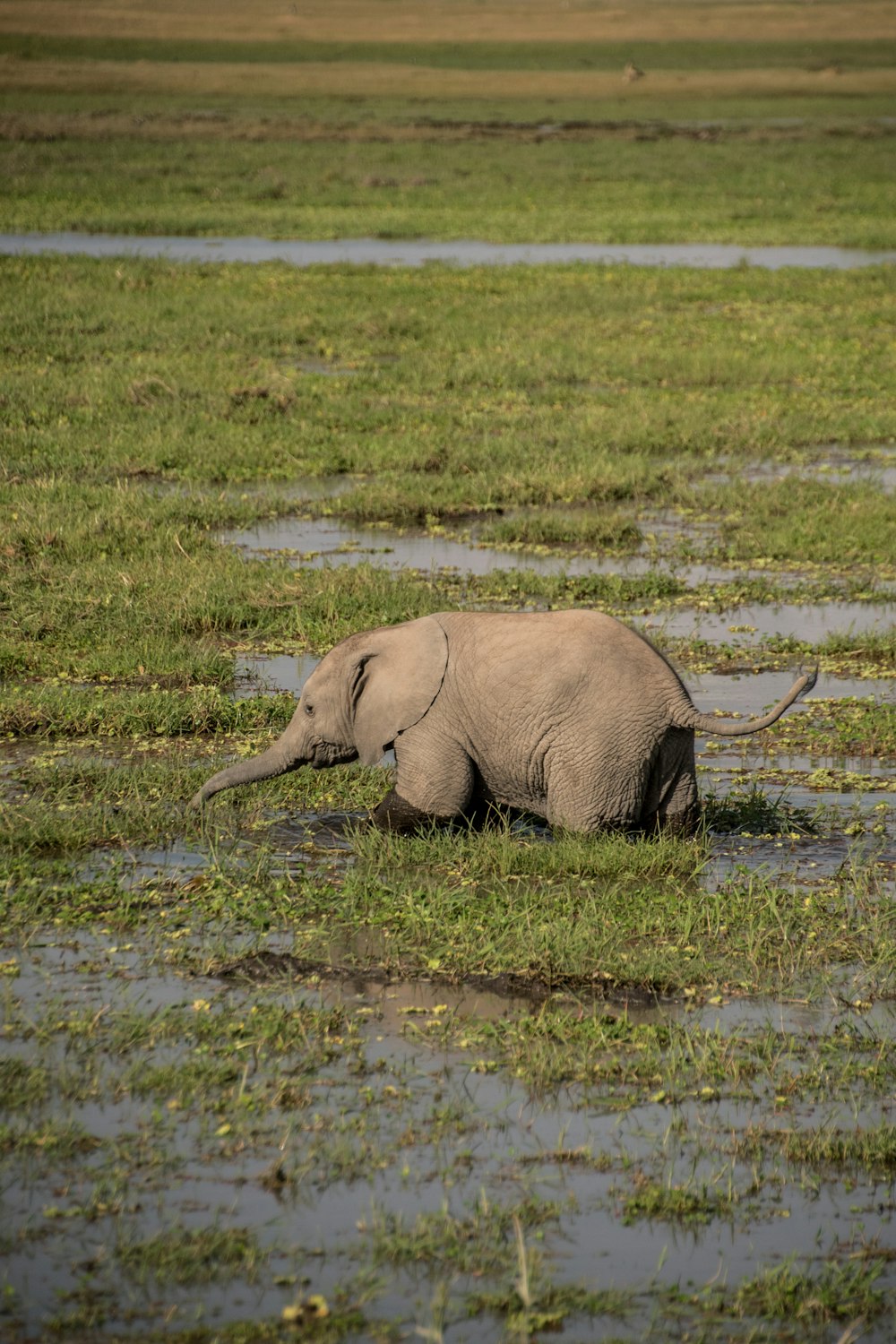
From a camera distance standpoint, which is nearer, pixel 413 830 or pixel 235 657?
pixel 413 830

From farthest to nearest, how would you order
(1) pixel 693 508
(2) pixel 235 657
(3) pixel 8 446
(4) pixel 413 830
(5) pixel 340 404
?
1. (5) pixel 340 404
2. (3) pixel 8 446
3. (1) pixel 693 508
4. (2) pixel 235 657
5. (4) pixel 413 830

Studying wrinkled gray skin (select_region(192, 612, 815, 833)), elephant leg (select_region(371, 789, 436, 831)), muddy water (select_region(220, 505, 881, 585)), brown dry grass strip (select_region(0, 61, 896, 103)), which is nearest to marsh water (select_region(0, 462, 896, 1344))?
wrinkled gray skin (select_region(192, 612, 815, 833))

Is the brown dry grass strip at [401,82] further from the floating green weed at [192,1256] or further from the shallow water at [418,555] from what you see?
the floating green weed at [192,1256]

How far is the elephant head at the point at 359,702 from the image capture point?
7.25 m

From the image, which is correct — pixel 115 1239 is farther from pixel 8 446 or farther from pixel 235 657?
pixel 8 446

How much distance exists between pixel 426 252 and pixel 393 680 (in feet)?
77.2

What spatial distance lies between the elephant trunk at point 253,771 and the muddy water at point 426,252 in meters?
20.2

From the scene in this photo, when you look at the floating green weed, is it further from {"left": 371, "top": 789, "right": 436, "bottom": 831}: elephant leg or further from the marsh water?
{"left": 371, "top": 789, "right": 436, "bottom": 831}: elephant leg

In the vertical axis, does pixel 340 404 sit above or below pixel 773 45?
below

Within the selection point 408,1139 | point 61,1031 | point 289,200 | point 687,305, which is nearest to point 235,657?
point 61,1031

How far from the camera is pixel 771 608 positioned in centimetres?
1089

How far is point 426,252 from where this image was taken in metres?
29.7

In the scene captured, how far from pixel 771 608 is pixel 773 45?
367 feet

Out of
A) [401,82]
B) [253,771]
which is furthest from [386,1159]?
[401,82]
